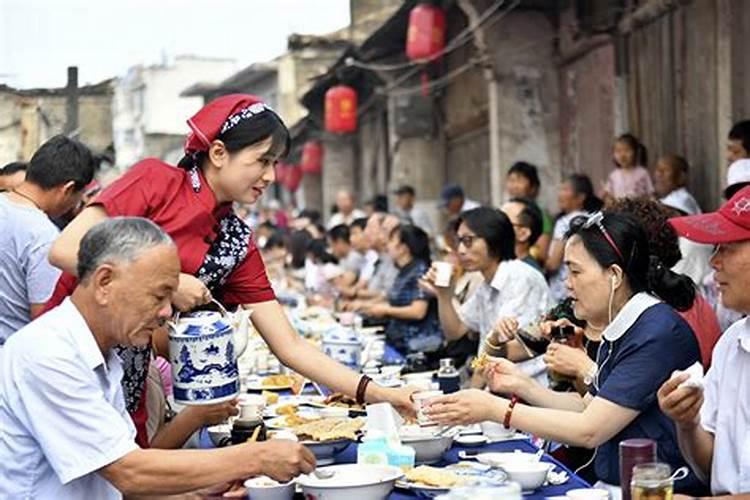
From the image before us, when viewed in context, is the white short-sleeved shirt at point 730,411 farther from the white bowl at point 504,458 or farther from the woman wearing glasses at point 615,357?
the white bowl at point 504,458

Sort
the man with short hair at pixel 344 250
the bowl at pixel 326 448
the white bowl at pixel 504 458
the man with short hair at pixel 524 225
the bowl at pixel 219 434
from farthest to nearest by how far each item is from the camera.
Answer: the man with short hair at pixel 344 250 < the man with short hair at pixel 524 225 < the bowl at pixel 219 434 < the bowl at pixel 326 448 < the white bowl at pixel 504 458

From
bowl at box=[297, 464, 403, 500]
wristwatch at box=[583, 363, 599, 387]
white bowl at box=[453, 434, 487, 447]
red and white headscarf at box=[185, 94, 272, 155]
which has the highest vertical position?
red and white headscarf at box=[185, 94, 272, 155]

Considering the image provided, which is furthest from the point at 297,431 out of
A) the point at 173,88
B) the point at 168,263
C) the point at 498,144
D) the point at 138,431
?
the point at 173,88

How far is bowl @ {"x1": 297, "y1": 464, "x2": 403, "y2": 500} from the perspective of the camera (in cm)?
291

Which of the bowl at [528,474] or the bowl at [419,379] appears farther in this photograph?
the bowl at [419,379]

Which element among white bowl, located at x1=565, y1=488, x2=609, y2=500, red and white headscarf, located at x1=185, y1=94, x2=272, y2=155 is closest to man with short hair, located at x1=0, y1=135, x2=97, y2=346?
red and white headscarf, located at x1=185, y1=94, x2=272, y2=155

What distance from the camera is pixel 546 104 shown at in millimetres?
11109

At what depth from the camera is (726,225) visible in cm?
320

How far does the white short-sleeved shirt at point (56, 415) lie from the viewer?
8.93 feet

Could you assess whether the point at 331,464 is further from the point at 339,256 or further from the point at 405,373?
the point at 339,256

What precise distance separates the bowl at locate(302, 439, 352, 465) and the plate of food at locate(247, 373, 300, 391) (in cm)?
173

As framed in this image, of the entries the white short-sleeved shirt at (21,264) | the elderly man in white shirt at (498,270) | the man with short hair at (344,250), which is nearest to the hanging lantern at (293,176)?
the man with short hair at (344,250)

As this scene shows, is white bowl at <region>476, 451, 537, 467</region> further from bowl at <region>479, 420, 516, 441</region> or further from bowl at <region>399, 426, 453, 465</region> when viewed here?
bowl at <region>479, 420, 516, 441</region>

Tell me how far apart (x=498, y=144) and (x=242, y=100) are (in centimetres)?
785
